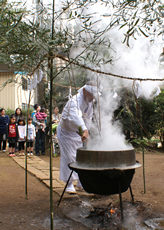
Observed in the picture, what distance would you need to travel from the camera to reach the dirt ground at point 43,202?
10.5 ft

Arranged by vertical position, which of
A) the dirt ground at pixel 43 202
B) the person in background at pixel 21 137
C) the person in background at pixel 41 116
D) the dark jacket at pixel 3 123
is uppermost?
the person in background at pixel 41 116

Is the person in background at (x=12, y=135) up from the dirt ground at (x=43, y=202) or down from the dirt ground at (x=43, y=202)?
up

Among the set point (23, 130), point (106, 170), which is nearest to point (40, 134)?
point (23, 130)

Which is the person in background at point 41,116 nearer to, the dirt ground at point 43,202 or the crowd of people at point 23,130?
the crowd of people at point 23,130

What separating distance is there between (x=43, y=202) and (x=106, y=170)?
161 cm

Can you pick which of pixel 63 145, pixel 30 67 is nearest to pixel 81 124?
pixel 63 145

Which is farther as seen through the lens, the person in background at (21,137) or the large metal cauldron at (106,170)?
the person in background at (21,137)

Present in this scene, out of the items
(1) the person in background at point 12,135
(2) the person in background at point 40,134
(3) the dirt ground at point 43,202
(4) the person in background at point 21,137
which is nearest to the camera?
(3) the dirt ground at point 43,202

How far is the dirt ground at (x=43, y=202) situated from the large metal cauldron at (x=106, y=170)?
0.54 m

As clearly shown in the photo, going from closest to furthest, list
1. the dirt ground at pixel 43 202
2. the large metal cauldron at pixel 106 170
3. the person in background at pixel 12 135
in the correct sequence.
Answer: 1. the large metal cauldron at pixel 106 170
2. the dirt ground at pixel 43 202
3. the person in background at pixel 12 135

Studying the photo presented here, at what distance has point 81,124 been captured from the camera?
4.10 metres

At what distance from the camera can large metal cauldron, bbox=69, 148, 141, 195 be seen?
122 inches

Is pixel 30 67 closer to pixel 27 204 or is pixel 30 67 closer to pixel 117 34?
pixel 117 34

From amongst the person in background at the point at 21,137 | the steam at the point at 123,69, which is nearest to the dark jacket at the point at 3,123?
the person in background at the point at 21,137
